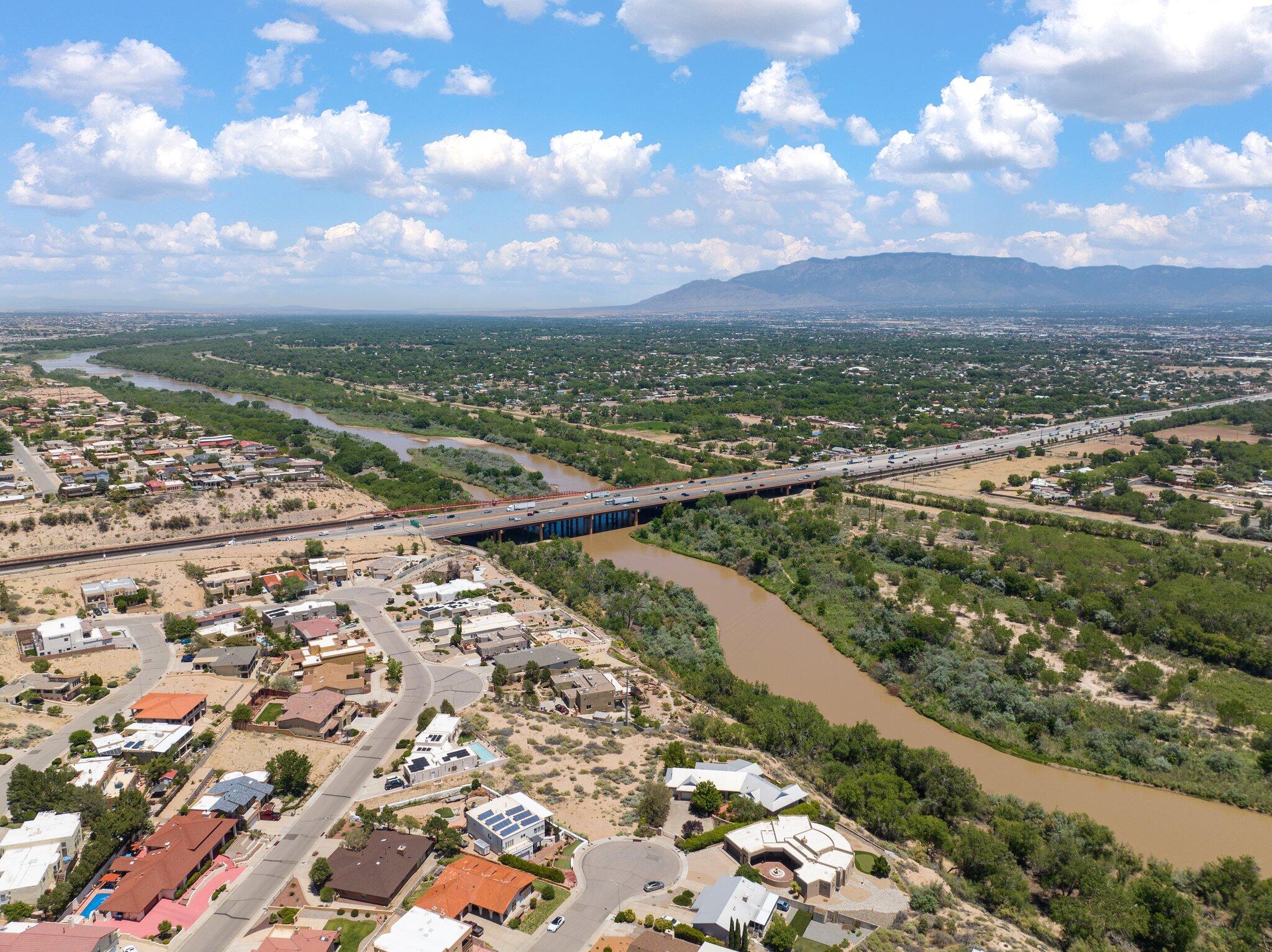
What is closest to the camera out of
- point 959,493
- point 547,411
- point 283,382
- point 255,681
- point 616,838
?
point 616,838

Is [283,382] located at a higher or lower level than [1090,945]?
higher

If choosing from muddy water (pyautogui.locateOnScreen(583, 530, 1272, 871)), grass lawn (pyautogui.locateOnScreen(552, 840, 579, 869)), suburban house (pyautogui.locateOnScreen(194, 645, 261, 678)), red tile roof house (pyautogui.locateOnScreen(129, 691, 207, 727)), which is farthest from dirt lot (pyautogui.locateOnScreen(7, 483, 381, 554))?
grass lawn (pyautogui.locateOnScreen(552, 840, 579, 869))

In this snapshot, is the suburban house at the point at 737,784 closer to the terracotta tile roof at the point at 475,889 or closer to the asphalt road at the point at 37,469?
the terracotta tile roof at the point at 475,889

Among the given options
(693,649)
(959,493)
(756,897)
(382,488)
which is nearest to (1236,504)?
(959,493)

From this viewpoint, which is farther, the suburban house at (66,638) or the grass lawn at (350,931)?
the suburban house at (66,638)

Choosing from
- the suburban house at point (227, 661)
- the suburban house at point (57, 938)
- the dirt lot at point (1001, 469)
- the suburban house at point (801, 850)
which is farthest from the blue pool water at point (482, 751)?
the dirt lot at point (1001, 469)

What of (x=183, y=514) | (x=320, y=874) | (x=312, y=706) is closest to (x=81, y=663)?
(x=312, y=706)

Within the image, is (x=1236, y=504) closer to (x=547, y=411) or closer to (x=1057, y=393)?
(x=1057, y=393)
